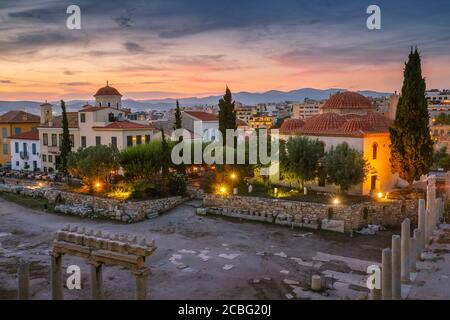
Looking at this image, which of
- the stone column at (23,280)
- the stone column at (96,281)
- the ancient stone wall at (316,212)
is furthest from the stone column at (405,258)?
the stone column at (23,280)

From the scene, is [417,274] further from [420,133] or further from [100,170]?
[100,170]

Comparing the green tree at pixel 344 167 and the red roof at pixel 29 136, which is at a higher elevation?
the red roof at pixel 29 136

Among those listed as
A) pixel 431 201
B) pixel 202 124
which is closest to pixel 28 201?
pixel 202 124

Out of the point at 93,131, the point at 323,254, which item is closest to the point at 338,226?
the point at 323,254

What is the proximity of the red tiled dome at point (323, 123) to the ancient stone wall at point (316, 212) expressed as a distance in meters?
8.78

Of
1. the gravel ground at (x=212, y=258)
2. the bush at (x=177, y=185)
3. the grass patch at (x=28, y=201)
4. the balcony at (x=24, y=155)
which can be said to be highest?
the balcony at (x=24, y=155)

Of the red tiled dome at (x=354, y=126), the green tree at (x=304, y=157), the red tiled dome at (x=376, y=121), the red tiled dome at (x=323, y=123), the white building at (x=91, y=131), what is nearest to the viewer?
the green tree at (x=304, y=157)

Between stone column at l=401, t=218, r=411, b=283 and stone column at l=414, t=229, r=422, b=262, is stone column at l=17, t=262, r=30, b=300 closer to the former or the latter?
stone column at l=401, t=218, r=411, b=283

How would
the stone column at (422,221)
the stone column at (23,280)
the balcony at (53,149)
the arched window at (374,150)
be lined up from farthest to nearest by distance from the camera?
the balcony at (53,149) → the arched window at (374,150) → the stone column at (422,221) → the stone column at (23,280)

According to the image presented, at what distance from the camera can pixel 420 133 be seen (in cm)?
3084

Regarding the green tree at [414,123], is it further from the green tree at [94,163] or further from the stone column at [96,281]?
the stone column at [96,281]

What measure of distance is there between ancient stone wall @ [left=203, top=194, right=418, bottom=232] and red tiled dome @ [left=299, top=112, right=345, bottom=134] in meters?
8.78

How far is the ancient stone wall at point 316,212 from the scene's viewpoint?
27891 mm

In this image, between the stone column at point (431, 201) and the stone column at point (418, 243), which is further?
the stone column at point (431, 201)
